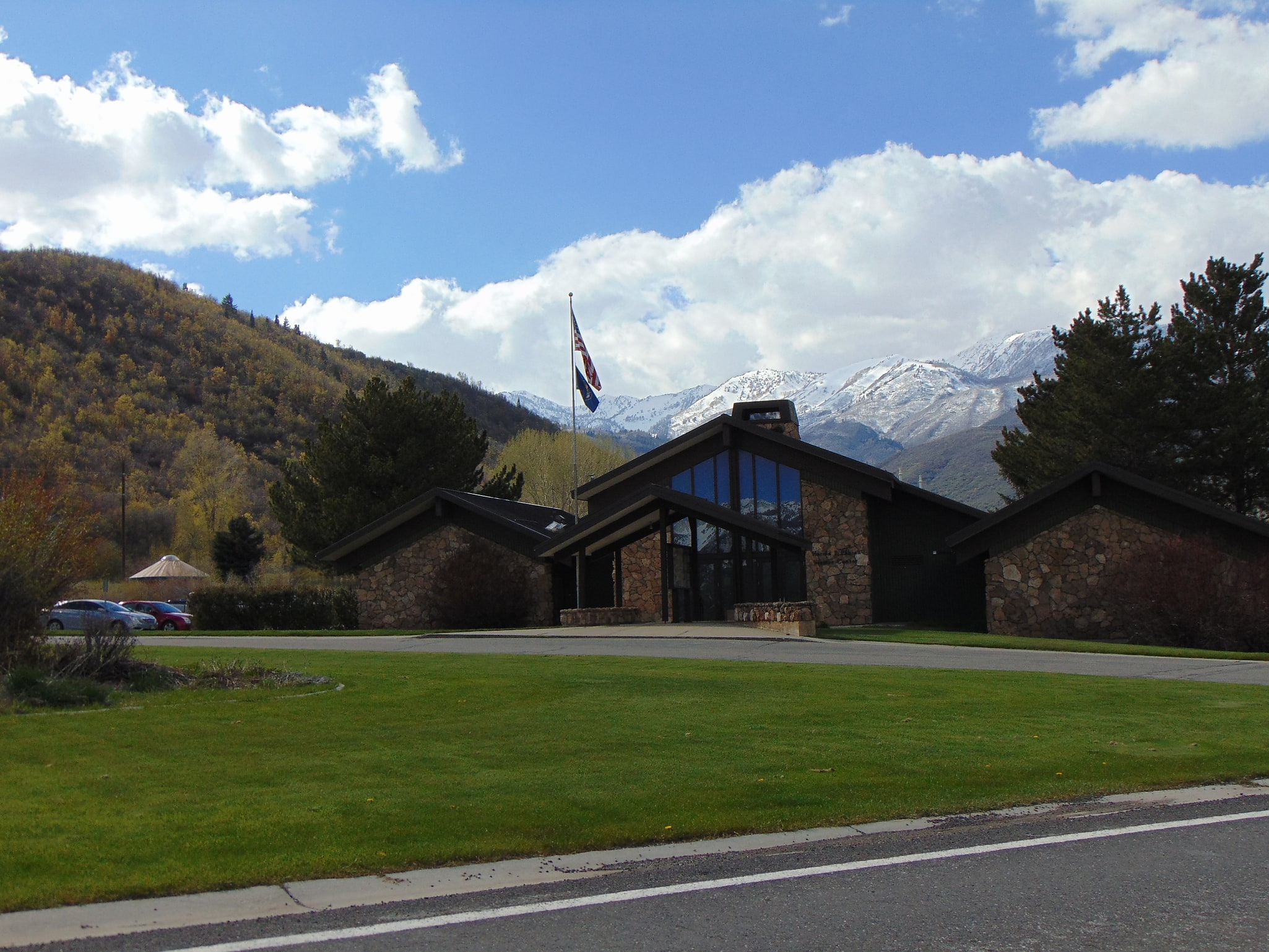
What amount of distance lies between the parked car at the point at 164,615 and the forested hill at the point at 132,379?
19.7 m

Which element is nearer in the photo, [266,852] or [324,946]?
[324,946]

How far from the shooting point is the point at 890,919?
5609mm

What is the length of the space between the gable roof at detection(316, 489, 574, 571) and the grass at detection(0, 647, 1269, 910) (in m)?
18.4

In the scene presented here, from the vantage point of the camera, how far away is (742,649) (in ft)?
70.4

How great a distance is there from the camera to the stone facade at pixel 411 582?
112 feet

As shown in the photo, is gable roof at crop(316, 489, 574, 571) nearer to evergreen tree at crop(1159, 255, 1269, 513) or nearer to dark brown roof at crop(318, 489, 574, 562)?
dark brown roof at crop(318, 489, 574, 562)

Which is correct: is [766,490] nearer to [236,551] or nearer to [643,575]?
[643,575]

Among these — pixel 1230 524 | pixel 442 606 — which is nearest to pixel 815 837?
pixel 1230 524

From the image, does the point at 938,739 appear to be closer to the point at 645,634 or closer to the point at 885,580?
the point at 645,634

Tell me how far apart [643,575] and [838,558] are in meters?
5.78

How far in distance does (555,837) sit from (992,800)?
3508mm

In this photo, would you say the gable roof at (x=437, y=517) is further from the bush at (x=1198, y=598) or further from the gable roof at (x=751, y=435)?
the bush at (x=1198, y=598)

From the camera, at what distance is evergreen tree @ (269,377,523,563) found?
42.2 m

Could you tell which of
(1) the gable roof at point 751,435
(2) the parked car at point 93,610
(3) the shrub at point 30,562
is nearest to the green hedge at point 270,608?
(2) the parked car at point 93,610
